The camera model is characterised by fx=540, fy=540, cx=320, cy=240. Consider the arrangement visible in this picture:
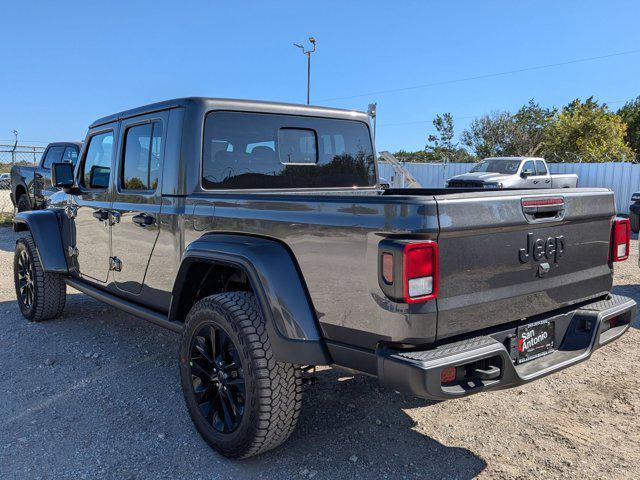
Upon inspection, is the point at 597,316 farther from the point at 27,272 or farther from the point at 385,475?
the point at 27,272

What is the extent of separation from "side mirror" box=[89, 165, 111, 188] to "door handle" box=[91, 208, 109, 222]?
0.69 ft

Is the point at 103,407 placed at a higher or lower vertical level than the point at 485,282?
lower

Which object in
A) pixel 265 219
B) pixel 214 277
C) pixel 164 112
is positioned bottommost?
pixel 214 277

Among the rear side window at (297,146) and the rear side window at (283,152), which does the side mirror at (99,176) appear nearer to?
the rear side window at (283,152)

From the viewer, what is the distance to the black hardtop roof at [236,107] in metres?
3.35

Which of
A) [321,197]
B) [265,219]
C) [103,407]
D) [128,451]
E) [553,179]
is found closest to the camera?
[321,197]

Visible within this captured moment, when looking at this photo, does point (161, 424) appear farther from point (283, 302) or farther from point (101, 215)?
point (101, 215)

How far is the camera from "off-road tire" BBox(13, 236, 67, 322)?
16.8ft

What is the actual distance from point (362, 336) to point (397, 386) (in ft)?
0.88

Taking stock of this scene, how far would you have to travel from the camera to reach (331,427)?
3283 millimetres

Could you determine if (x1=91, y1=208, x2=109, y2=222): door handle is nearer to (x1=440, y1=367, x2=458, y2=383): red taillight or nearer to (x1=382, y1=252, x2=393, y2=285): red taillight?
(x1=382, y1=252, x2=393, y2=285): red taillight

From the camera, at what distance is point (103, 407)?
3.56 meters

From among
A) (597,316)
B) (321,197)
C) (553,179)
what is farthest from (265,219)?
(553,179)

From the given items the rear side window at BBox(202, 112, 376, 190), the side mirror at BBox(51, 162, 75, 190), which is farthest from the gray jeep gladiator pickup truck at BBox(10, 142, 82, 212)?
the rear side window at BBox(202, 112, 376, 190)
